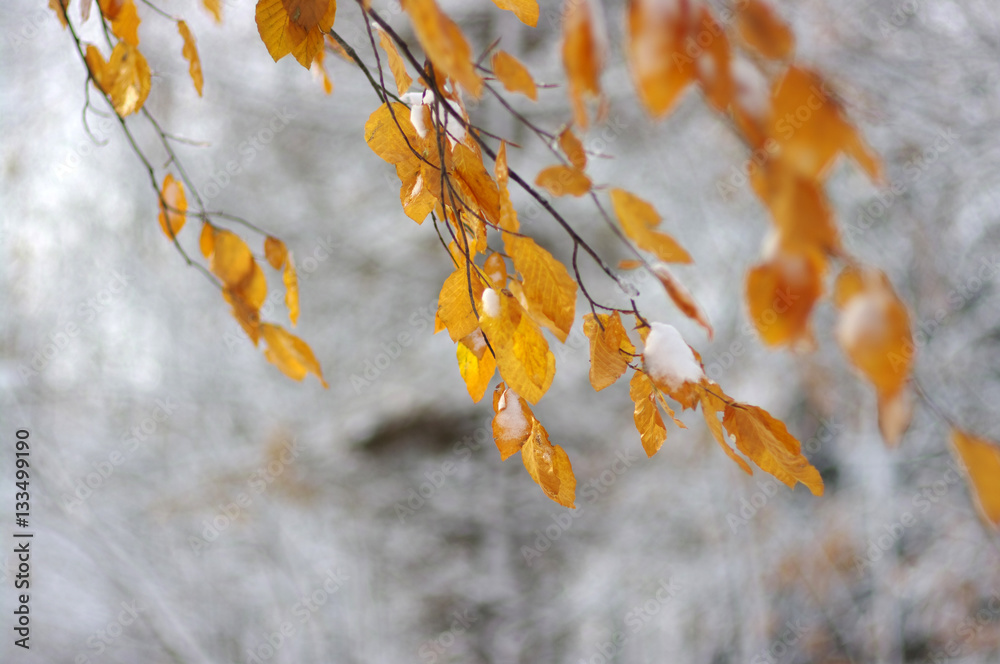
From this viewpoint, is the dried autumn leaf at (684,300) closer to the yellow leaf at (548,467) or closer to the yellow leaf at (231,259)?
the yellow leaf at (548,467)

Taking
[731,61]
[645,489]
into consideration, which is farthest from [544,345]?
[645,489]

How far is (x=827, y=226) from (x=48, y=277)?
2.63 metres

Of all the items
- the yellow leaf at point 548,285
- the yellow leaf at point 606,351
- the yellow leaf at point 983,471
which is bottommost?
the yellow leaf at point 983,471

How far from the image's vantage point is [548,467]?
500mm

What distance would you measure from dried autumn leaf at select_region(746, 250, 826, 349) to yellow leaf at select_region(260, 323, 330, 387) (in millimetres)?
605

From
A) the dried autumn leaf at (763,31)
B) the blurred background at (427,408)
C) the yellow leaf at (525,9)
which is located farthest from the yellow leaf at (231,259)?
the blurred background at (427,408)

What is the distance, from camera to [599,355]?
1.55ft

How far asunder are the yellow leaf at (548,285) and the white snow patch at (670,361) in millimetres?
68

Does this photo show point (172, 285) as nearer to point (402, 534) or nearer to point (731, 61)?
point (402, 534)

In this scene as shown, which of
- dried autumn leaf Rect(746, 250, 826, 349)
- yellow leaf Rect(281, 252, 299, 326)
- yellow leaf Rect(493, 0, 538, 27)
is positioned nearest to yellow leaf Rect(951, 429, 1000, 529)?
dried autumn leaf Rect(746, 250, 826, 349)

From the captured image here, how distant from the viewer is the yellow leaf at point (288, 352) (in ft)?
2.40

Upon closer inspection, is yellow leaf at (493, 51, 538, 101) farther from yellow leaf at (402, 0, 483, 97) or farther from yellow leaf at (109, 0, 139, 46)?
yellow leaf at (109, 0, 139, 46)

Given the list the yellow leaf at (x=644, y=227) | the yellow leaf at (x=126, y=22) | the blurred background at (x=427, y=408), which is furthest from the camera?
the blurred background at (x=427, y=408)

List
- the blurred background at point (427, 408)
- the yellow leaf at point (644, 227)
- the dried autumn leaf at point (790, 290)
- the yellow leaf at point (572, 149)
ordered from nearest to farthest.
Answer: the dried autumn leaf at point (790, 290), the yellow leaf at point (644, 227), the yellow leaf at point (572, 149), the blurred background at point (427, 408)
